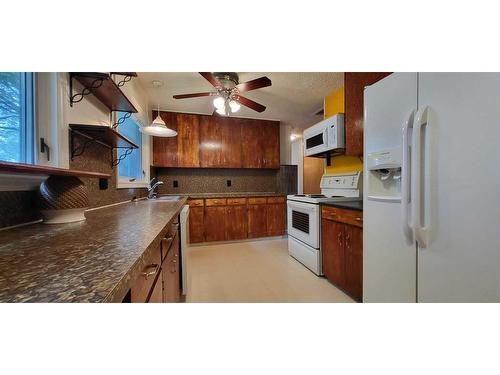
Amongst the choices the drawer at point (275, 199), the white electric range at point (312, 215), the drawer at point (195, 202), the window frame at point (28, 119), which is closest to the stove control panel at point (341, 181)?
the white electric range at point (312, 215)

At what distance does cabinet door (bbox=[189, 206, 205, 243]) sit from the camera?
3311mm

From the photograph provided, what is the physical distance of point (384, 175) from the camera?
4.46 ft

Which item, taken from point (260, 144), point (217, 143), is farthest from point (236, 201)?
point (260, 144)

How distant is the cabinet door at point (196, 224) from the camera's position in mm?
3311

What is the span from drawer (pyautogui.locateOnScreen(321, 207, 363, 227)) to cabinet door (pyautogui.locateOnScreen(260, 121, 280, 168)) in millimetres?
1974

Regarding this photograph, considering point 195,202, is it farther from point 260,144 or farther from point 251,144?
point 260,144

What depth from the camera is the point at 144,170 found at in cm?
305

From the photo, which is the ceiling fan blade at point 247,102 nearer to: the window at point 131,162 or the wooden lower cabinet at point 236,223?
the window at point 131,162

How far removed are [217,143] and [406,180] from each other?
309 cm

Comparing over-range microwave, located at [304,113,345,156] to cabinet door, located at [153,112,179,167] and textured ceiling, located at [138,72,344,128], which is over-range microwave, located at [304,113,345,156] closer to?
textured ceiling, located at [138,72,344,128]
